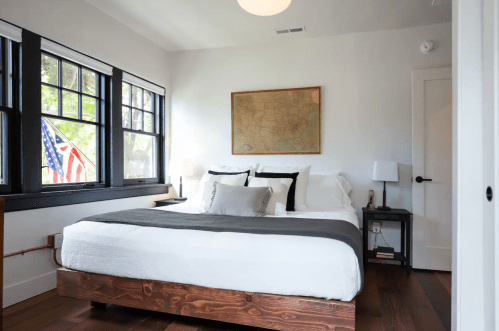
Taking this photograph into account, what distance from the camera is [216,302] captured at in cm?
198

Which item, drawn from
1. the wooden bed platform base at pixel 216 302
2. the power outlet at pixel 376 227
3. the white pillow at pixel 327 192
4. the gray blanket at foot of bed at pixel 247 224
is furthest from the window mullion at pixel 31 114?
the power outlet at pixel 376 227

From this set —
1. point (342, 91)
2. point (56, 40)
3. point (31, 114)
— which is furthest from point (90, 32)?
point (342, 91)

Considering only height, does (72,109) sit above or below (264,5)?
below

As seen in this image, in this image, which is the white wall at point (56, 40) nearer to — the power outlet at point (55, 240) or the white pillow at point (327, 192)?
the power outlet at point (55, 240)

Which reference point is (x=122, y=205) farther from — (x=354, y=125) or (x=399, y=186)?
(x=399, y=186)

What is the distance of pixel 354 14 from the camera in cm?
338

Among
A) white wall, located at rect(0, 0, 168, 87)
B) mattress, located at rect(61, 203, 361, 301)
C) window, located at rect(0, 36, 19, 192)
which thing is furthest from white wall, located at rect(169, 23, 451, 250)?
mattress, located at rect(61, 203, 361, 301)

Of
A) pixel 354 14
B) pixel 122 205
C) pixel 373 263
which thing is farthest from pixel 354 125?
pixel 122 205

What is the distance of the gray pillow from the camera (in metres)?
2.76

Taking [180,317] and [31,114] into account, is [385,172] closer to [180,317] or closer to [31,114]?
[180,317]

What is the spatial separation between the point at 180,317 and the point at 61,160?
1.87 m

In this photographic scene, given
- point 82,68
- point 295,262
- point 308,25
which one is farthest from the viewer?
point 308,25

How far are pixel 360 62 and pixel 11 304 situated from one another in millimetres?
4108

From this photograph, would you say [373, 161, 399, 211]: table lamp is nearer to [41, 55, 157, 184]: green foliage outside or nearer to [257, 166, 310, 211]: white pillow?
[257, 166, 310, 211]: white pillow
